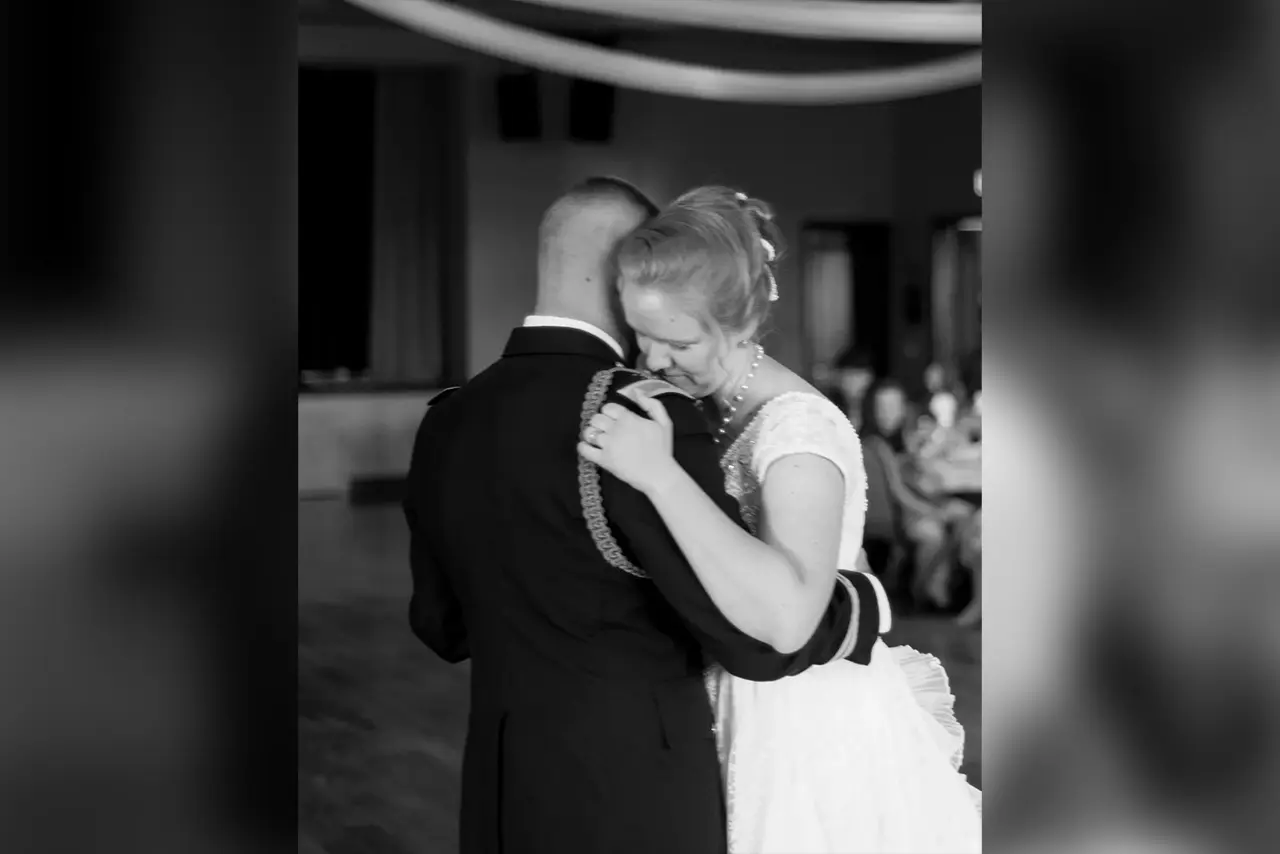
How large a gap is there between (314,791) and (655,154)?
9596 mm

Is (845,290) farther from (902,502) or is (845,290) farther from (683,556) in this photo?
(683,556)

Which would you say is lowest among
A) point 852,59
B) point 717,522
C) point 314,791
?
point 314,791

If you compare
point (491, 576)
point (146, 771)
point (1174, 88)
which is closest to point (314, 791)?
point (491, 576)

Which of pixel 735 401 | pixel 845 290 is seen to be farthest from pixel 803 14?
pixel 845 290

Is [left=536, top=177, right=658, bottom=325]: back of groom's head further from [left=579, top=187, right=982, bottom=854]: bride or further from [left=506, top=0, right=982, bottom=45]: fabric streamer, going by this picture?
[left=506, top=0, right=982, bottom=45]: fabric streamer

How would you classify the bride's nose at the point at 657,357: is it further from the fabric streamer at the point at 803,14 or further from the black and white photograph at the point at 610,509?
the fabric streamer at the point at 803,14

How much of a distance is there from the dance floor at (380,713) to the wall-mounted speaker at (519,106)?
16.4 ft

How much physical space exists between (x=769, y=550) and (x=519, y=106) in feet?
38.1

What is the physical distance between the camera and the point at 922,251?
1341 centimetres

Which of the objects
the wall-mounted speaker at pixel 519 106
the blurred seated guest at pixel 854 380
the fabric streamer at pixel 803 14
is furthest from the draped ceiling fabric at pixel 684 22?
the wall-mounted speaker at pixel 519 106

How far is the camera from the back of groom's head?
1.58m

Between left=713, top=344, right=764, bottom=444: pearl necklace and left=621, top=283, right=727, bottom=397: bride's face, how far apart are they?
8 cm

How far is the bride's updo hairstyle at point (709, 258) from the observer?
→ 153cm

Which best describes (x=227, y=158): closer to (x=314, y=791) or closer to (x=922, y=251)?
(x=314, y=791)
